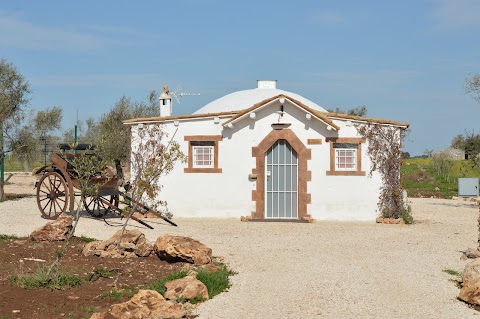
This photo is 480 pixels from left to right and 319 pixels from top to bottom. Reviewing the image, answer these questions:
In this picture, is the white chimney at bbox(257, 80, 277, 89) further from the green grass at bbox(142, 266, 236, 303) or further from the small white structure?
the green grass at bbox(142, 266, 236, 303)

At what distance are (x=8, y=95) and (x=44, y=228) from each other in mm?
12608

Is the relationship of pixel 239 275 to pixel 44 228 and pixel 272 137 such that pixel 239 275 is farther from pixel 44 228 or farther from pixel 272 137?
pixel 272 137

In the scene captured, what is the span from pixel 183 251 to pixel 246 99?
1328 cm

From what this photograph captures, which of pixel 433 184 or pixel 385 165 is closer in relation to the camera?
pixel 385 165

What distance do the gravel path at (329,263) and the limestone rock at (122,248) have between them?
1.54 m

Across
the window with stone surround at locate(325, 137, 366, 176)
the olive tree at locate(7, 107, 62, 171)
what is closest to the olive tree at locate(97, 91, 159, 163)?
the olive tree at locate(7, 107, 62, 171)

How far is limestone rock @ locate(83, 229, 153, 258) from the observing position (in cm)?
1121

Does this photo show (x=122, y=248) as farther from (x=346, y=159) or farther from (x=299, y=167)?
(x=346, y=159)

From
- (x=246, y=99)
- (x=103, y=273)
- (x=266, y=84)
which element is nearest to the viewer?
(x=103, y=273)

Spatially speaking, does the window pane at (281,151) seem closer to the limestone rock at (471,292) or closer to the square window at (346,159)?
the square window at (346,159)

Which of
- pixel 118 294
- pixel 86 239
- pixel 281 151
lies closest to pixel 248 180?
pixel 281 151

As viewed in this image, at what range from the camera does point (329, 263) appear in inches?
447

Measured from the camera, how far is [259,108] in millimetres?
18547

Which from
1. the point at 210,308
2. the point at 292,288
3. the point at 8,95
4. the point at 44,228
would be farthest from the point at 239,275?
the point at 8,95
